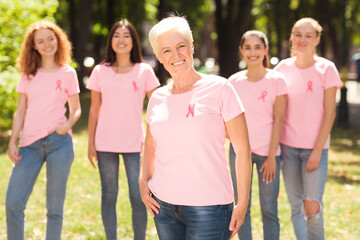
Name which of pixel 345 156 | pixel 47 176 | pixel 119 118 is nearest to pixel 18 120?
pixel 47 176

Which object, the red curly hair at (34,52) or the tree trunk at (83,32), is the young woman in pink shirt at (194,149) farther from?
the tree trunk at (83,32)

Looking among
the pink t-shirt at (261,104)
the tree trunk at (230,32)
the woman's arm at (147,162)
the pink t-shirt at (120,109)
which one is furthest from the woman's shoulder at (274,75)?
the tree trunk at (230,32)

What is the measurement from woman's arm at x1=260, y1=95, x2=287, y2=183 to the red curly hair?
79.8 inches

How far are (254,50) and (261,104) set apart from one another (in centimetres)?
50

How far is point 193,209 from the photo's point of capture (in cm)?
273

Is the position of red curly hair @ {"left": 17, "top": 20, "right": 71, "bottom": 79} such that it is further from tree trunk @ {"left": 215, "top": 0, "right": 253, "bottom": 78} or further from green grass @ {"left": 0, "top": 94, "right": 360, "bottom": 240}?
tree trunk @ {"left": 215, "top": 0, "right": 253, "bottom": 78}

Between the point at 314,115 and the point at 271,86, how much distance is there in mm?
468

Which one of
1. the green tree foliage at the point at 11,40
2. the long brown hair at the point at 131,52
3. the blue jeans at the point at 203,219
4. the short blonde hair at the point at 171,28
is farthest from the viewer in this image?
the green tree foliage at the point at 11,40

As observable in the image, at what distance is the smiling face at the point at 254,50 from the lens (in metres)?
4.53

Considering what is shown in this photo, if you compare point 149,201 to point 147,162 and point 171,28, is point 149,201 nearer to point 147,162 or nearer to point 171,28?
point 147,162

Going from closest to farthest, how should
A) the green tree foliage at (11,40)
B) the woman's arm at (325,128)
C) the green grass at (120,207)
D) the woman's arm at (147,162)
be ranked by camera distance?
the woman's arm at (147,162) → the woman's arm at (325,128) → the green grass at (120,207) → the green tree foliage at (11,40)

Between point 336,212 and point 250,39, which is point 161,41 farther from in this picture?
point 336,212

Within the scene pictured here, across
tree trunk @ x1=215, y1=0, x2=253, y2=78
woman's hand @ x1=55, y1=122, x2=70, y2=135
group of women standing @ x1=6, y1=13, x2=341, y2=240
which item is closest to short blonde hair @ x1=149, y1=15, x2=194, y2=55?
group of women standing @ x1=6, y1=13, x2=341, y2=240

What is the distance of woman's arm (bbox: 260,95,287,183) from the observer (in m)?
4.43
